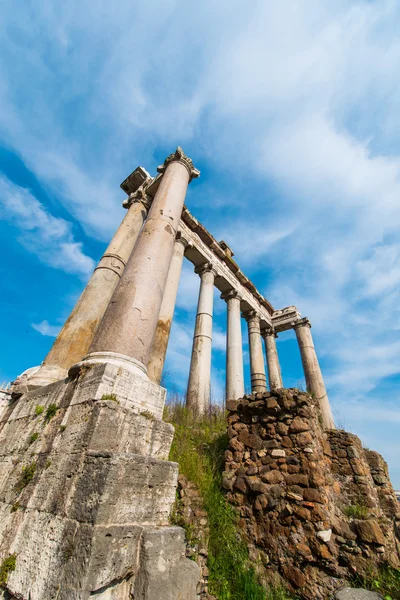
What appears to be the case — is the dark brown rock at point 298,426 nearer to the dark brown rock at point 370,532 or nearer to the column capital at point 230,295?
the dark brown rock at point 370,532

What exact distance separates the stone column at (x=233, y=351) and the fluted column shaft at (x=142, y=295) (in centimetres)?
796

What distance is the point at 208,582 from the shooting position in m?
3.62

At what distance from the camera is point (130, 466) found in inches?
105

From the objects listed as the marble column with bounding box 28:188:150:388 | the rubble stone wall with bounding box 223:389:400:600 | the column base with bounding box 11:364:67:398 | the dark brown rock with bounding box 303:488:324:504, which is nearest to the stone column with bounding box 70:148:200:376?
the column base with bounding box 11:364:67:398

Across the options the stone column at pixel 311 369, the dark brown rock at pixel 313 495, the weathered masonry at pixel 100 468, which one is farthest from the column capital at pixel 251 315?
the dark brown rock at pixel 313 495

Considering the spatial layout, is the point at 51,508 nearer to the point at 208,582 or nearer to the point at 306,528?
the point at 208,582

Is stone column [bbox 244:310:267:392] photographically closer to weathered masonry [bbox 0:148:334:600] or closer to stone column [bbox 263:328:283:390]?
stone column [bbox 263:328:283:390]

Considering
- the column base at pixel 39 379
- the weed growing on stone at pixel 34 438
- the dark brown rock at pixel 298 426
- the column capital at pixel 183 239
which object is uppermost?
the column capital at pixel 183 239

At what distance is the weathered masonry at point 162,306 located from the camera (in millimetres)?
4160

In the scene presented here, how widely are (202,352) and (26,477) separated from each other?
7.91m

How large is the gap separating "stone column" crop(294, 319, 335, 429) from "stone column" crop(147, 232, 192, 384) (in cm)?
797

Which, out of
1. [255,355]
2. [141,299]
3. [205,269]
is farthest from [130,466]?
[255,355]

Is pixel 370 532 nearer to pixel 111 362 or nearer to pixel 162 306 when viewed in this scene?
pixel 111 362

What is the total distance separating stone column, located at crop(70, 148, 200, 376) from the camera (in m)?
3.73
